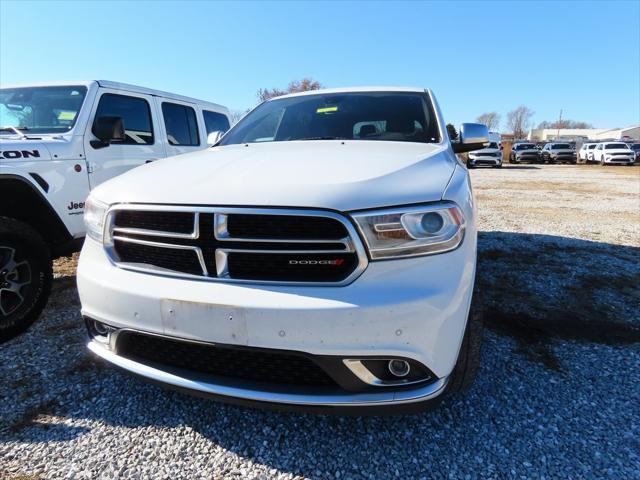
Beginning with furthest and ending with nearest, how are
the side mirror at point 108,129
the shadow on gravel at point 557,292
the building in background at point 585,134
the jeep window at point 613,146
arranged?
1. the building in background at point 585,134
2. the jeep window at point 613,146
3. the side mirror at point 108,129
4. the shadow on gravel at point 557,292

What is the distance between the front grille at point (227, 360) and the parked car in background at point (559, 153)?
1538 inches

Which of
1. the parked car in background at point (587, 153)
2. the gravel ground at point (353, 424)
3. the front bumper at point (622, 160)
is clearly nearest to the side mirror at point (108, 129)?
the gravel ground at point (353, 424)

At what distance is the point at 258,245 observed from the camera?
1.63 meters

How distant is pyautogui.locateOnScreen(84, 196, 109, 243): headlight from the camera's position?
6.47 ft

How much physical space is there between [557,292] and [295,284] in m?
3.24

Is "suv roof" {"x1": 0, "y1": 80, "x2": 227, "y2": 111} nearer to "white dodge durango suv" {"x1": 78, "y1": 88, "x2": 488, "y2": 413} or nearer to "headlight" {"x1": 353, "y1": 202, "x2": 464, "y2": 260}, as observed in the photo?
"white dodge durango suv" {"x1": 78, "y1": 88, "x2": 488, "y2": 413}

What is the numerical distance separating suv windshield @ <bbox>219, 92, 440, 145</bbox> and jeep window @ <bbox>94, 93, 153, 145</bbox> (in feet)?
5.56

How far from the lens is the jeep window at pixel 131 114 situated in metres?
4.23

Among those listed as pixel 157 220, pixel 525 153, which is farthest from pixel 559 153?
pixel 157 220

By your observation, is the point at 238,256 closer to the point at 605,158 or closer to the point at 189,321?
the point at 189,321

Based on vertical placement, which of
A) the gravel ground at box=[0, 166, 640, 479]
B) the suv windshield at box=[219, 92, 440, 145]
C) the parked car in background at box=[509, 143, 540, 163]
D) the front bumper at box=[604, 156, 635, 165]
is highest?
the suv windshield at box=[219, 92, 440, 145]

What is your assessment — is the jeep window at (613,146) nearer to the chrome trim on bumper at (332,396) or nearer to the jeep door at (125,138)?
the jeep door at (125,138)

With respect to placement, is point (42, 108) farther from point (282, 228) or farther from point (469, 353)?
point (469, 353)

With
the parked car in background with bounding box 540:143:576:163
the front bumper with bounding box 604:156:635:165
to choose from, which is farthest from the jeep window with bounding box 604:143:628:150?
the parked car in background with bounding box 540:143:576:163
